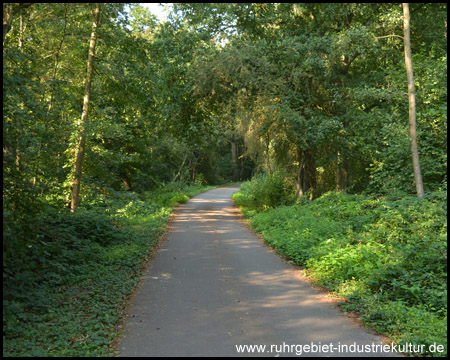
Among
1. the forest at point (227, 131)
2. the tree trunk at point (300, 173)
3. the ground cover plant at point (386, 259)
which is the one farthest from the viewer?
the tree trunk at point (300, 173)

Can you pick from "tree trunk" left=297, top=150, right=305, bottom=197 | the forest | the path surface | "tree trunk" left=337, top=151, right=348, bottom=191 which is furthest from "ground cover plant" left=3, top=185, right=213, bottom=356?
"tree trunk" left=337, top=151, right=348, bottom=191

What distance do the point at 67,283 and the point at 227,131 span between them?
42.2 feet

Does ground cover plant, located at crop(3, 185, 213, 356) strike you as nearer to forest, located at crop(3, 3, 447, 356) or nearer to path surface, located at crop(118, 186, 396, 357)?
forest, located at crop(3, 3, 447, 356)

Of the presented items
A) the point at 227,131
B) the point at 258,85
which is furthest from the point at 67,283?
the point at 227,131

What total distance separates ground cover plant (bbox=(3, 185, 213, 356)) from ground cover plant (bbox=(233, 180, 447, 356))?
13.3 ft

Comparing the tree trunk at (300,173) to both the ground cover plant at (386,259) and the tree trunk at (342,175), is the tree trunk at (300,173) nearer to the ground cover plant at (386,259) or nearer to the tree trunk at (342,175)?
the tree trunk at (342,175)

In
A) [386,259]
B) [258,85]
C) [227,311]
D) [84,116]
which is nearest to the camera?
[227,311]

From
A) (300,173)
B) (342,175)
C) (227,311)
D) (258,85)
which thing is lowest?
(227,311)

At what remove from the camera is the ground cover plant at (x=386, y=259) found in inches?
219

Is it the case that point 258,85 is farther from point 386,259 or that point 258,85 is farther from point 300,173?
point 386,259

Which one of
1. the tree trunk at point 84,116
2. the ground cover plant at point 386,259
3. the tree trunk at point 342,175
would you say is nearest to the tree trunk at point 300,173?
the tree trunk at point 342,175

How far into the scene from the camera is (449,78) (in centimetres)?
719

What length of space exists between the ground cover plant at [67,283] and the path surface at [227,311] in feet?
1.40

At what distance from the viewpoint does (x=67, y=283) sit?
24.6 ft
